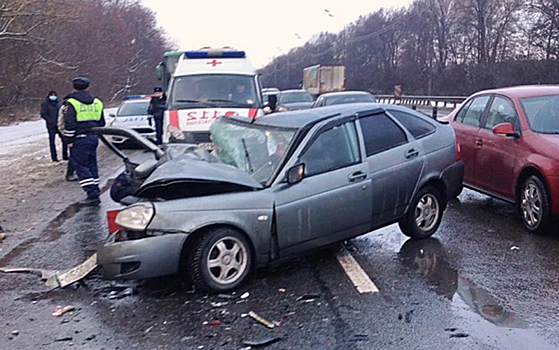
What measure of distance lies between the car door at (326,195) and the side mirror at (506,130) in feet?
7.45

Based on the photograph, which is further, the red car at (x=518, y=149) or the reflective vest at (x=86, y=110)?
the reflective vest at (x=86, y=110)

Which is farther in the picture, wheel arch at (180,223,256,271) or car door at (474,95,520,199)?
car door at (474,95,520,199)

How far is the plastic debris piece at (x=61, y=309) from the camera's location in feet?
15.3

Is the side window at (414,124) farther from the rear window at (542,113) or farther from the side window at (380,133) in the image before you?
the rear window at (542,113)

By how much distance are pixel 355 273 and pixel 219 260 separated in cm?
137

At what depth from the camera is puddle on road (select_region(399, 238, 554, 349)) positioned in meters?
4.02

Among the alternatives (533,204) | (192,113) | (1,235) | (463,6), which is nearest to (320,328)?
(533,204)

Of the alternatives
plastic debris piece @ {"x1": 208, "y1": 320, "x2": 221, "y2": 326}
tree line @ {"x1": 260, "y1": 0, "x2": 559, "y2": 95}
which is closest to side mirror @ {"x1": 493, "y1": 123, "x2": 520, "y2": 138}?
plastic debris piece @ {"x1": 208, "y1": 320, "x2": 221, "y2": 326}

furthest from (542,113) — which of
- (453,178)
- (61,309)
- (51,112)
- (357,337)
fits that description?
(51,112)

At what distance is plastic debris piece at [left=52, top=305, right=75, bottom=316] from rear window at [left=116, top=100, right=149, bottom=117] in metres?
15.3

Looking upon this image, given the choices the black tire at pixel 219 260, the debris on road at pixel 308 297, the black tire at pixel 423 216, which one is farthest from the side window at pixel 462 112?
the black tire at pixel 219 260

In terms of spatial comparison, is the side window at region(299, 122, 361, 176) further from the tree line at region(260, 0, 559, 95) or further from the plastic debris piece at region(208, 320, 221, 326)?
the tree line at region(260, 0, 559, 95)

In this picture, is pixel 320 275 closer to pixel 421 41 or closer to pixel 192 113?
pixel 192 113

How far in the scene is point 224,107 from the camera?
11289mm
